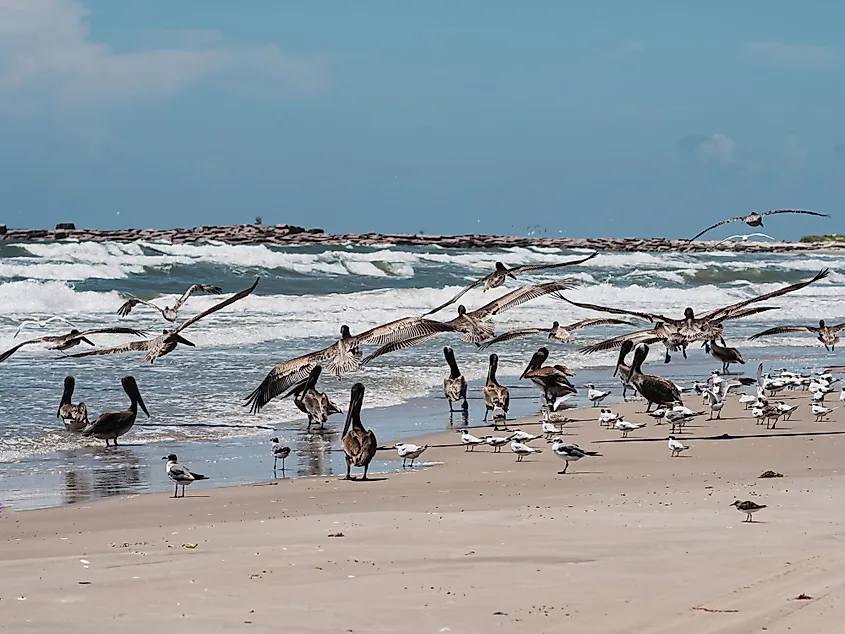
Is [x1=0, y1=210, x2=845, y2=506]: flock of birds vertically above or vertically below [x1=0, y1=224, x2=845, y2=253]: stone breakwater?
below

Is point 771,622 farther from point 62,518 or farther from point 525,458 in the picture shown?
point 525,458

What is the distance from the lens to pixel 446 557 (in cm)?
624

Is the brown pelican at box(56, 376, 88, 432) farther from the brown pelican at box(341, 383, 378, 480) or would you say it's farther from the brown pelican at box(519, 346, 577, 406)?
the brown pelican at box(519, 346, 577, 406)

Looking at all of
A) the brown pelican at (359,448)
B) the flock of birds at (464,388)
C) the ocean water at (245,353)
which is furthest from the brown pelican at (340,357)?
the brown pelican at (359,448)

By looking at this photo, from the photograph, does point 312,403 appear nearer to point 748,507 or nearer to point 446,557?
point 748,507

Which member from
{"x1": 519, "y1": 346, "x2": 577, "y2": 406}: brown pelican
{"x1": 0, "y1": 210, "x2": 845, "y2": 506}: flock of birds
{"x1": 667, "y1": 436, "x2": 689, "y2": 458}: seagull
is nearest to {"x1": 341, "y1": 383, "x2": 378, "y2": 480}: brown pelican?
{"x1": 0, "y1": 210, "x2": 845, "y2": 506}: flock of birds

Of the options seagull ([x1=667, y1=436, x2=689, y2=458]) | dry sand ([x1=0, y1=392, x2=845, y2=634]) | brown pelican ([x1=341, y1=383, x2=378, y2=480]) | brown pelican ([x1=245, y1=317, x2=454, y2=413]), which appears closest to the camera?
dry sand ([x1=0, y1=392, x2=845, y2=634])

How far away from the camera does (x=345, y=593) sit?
5.53 meters

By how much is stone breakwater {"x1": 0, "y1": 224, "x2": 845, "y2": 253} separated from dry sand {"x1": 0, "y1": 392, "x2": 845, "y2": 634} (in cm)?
6295

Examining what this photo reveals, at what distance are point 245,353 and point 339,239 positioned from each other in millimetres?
63198

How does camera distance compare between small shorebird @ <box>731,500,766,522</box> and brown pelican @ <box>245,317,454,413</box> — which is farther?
brown pelican @ <box>245,317,454,413</box>

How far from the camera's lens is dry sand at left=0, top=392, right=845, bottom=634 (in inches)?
202

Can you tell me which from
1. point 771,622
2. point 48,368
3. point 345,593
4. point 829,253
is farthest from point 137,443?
point 829,253

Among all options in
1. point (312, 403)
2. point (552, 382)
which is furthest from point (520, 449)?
point (552, 382)
